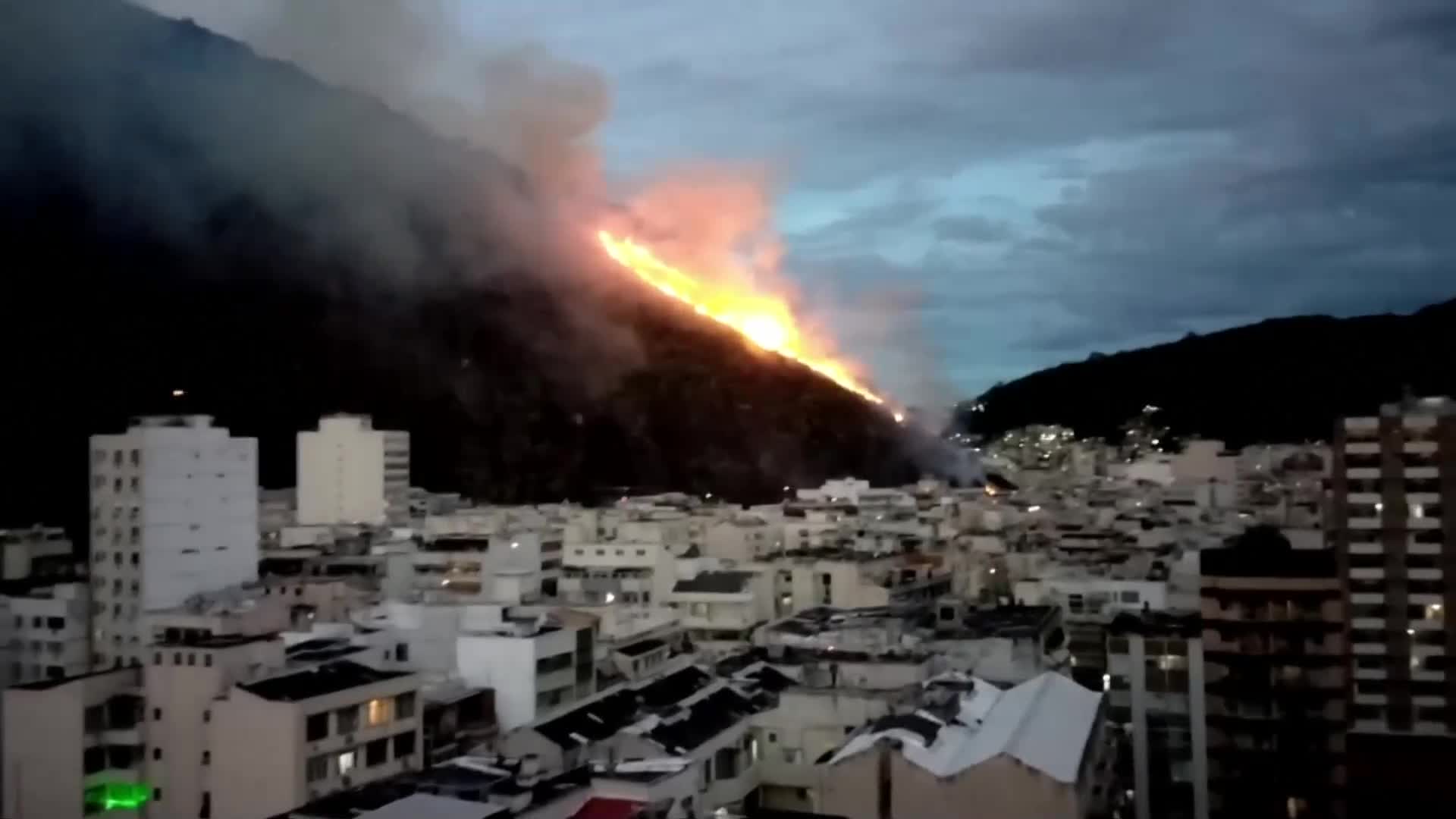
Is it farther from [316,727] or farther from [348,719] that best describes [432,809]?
[348,719]

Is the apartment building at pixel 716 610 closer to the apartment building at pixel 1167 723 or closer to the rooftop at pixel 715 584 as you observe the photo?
the rooftop at pixel 715 584

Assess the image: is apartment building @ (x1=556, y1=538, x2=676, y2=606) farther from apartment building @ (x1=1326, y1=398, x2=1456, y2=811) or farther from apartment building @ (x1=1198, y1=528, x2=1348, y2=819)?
apartment building @ (x1=1326, y1=398, x2=1456, y2=811)

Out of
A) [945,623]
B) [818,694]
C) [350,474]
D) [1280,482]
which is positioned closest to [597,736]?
[818,694]

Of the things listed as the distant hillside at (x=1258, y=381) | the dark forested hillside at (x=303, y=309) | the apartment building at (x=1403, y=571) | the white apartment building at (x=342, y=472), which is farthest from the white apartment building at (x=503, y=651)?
the distant hillside at (x=1258, y=381)

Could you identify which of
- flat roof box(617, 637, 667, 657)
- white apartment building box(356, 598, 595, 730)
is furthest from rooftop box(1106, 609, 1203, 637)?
white apartment building box(356, 598, 595, 730)

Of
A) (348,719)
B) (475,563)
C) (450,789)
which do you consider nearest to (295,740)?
(348,719)

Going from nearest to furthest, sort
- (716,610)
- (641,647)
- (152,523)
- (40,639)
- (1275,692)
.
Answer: (1275,692), (641,647), (40,639), (152,523), (716,610)
